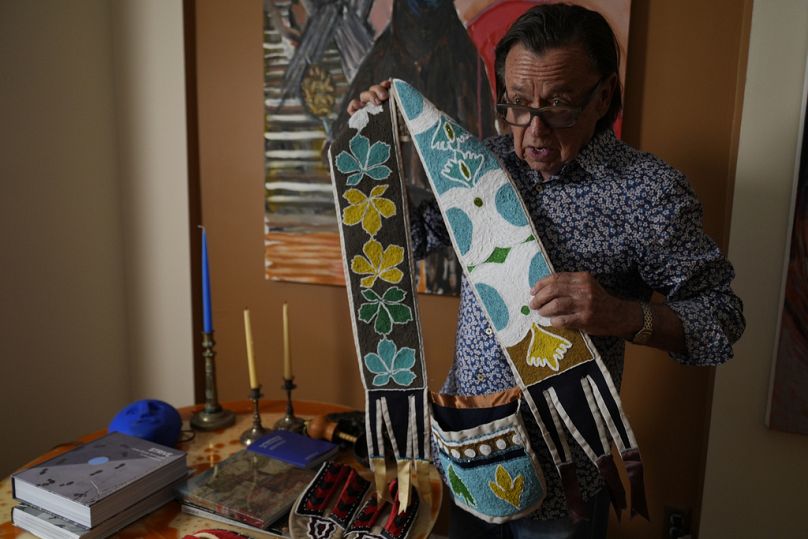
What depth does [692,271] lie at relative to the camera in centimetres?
86

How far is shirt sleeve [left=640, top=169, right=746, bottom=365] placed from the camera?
850mm

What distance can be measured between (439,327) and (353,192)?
0.73 metres

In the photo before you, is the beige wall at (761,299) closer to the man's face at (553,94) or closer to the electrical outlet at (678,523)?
the electrical outlet at (678,523)

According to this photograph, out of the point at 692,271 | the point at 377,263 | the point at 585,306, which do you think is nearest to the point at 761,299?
the point at 692,271

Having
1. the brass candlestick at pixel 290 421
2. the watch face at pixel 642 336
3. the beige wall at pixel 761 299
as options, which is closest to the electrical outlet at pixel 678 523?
the beige wall at pixel 761 299

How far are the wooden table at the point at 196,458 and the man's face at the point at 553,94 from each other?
0.67 metres

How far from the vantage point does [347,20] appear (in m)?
1.56

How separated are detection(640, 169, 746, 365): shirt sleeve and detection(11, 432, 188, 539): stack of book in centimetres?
92

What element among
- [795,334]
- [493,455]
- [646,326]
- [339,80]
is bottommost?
[493,455]

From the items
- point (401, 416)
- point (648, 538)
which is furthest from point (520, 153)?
point (648, 538)

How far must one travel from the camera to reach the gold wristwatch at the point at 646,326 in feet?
2.76

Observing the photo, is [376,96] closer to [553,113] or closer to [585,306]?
[553,113]

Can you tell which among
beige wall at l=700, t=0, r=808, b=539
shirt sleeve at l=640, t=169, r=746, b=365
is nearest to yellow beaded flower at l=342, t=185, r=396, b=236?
shirt sleeve at l=640, t=169, r=746, b=365

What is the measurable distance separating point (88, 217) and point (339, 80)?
96 centimetres
